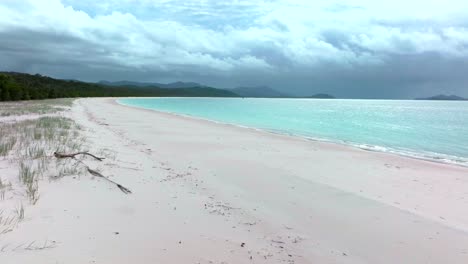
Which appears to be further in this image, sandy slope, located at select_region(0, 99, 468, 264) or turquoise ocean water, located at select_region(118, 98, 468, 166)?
turquoise ocean water, located at select_region(118, 98, 468, 166)

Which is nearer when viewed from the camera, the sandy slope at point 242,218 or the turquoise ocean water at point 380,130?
the sandy slope at point 242,218

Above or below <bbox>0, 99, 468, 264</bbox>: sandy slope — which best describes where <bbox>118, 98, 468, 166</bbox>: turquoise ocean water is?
below

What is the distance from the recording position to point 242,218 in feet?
22.5

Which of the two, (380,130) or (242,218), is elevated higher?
(242,218)

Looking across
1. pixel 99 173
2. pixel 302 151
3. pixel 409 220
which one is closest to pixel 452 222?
pixel 409 220

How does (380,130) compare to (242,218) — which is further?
(380,130)

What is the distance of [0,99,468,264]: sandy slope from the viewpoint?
5117mm

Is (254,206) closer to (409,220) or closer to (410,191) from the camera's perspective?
(409,220)

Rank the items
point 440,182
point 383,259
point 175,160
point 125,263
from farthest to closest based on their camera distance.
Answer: point 175,160 → point 440,182 → point 383,259 → point 125,263

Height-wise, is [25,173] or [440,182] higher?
[25,173]

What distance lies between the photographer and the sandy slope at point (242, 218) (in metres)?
5.12

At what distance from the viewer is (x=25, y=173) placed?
782 centimetres

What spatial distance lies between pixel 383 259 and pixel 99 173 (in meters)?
5.90

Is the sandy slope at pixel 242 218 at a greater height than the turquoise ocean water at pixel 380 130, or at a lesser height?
greater
